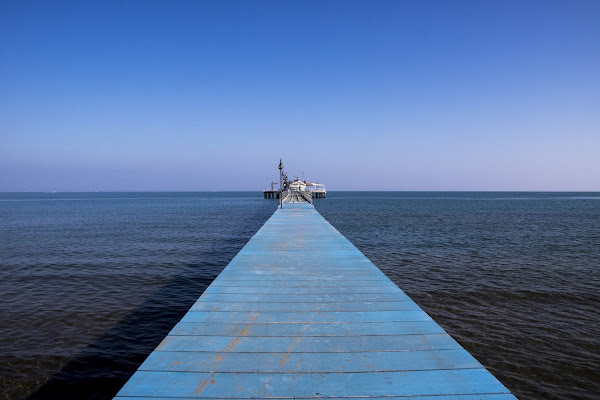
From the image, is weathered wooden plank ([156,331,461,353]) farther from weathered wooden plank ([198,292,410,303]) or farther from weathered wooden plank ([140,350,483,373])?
weathered wooden plank ([198,292,410,303])

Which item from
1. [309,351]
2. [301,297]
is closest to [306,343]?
[309,351]

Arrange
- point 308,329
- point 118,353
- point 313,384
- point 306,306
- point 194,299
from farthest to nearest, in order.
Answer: point 194,299 → point 118,353 → point 306,306 → point 308,329 → point 313,384

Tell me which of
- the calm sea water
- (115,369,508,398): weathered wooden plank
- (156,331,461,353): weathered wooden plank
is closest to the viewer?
(115,369,508,398): weathered wooden plank

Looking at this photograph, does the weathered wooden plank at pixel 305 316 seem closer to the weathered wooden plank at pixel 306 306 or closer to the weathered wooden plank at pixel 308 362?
the weathered wooden plank at pixel 306 306

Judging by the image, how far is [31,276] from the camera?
16375 mm

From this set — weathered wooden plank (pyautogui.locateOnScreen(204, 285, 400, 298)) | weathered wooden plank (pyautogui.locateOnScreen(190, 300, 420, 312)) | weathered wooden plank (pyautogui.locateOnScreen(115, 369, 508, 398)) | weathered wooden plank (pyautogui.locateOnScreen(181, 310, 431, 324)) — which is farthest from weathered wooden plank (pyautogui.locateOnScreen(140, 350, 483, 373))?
weathered wooden plank (pyautogui.locateOnScreen(204, 285, 400, 298))

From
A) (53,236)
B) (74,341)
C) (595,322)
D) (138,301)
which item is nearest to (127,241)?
(53,236)

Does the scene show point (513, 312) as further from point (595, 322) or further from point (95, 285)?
point (95, 285)

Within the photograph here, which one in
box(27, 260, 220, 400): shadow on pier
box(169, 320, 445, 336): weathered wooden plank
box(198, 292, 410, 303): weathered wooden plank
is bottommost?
box(27, 260, 220, 400): shadow on pier

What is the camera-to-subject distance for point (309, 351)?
4.68m

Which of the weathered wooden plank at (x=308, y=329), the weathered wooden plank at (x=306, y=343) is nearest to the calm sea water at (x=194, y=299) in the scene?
the weathered wooden plank at (x=308, y=329)

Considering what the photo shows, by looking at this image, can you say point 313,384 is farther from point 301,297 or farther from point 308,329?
point 301,297

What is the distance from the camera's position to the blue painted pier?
3.76m

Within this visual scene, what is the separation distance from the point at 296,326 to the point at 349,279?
3315mm
